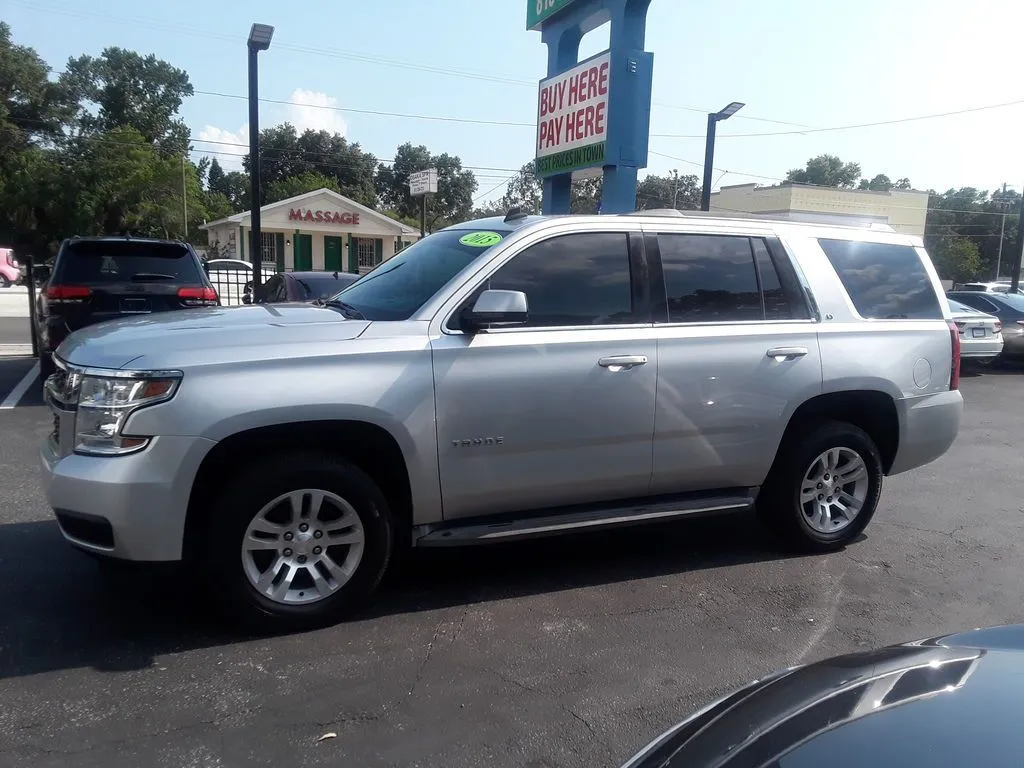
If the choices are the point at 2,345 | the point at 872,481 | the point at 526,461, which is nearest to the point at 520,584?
the point at 526,461

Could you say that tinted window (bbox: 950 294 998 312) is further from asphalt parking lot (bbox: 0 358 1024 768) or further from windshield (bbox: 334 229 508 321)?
windshield (bbox: 334 229 508 321)

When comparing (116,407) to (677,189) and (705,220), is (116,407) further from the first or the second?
(677,189)

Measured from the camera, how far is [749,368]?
4.89m

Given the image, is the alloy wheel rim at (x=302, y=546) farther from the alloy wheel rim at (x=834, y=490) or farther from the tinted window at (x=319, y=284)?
the tinted window at (x=319, y=284)

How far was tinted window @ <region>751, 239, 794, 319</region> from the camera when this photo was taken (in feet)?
16.8

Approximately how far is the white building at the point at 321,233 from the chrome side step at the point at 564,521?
124 feet

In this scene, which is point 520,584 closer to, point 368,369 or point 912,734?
point 368,369

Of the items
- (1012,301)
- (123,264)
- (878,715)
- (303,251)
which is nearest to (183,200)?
(303,251)

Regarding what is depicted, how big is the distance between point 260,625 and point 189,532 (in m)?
0.54

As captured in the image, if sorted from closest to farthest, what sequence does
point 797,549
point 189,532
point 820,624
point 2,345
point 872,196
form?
point 189,532 → point 820,624 → point 797,549 → point 2,345 → point 872,196

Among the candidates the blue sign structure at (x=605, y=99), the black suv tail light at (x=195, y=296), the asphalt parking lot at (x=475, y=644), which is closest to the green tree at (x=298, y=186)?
the blue sign structure at (x=605, y=99)

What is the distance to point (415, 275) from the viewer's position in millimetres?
4797

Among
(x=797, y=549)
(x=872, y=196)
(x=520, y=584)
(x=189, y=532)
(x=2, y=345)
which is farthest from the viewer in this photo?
(x=872, y=196)

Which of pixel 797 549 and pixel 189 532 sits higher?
pixel 189 532
